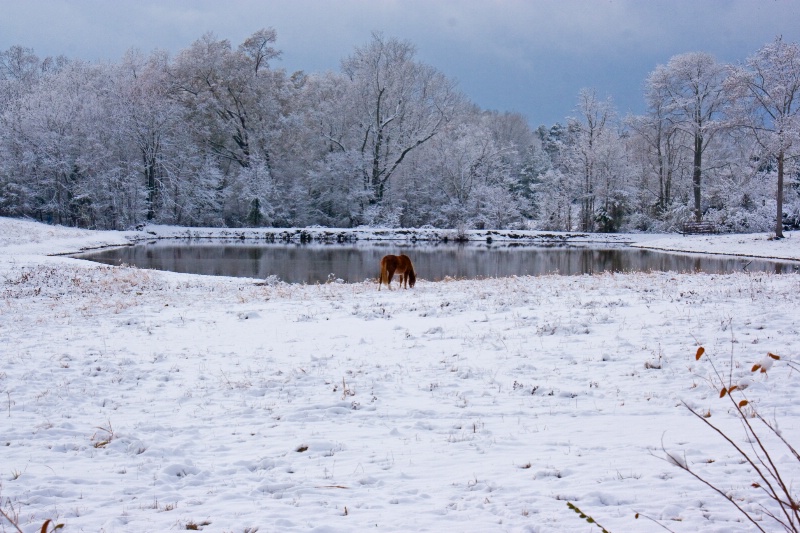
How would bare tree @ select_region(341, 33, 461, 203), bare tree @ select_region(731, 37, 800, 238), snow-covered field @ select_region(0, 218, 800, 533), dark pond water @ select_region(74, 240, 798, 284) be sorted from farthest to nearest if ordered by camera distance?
1. bare tree @ select_region(341, 33, 461, 203)
2. bare tree @ select_region(731, 37, 800, 238)
3. dark pond water @ select_region(74, 240, 798, 284)
4. snow-covered field @ select_region(0, 218, 800, 533)

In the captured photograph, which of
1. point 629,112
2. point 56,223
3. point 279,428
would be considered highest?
point 629,112

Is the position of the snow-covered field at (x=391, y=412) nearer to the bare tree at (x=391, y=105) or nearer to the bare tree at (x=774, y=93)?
the bare tree at (x=774, y=93)

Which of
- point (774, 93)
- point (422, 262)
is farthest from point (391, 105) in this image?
point (774, 93)

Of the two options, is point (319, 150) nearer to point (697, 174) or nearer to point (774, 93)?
point (697, 174)

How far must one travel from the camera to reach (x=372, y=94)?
55.8 metres

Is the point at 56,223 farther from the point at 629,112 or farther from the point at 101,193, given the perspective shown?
the point at 629,112

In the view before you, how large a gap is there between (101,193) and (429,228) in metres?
30.1

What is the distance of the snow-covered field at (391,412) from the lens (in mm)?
4238

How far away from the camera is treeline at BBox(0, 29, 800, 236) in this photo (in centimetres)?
5066

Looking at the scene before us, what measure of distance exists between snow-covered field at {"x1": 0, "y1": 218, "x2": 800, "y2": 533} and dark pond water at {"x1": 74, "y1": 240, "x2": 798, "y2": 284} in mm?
11900

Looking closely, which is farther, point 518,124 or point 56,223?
point 518,124

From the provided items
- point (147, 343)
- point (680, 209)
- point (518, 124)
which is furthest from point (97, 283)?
point (518, 124)

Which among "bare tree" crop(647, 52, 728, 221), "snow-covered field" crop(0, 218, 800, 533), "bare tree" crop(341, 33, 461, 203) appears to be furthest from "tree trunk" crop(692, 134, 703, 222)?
"snow-covered field" crop(0, 218, 800, 533)

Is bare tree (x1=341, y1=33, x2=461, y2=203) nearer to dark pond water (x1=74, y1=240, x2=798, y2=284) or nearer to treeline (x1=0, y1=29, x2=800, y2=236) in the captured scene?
treeline (x1=0, y1=29, x2=800, y2=236)
